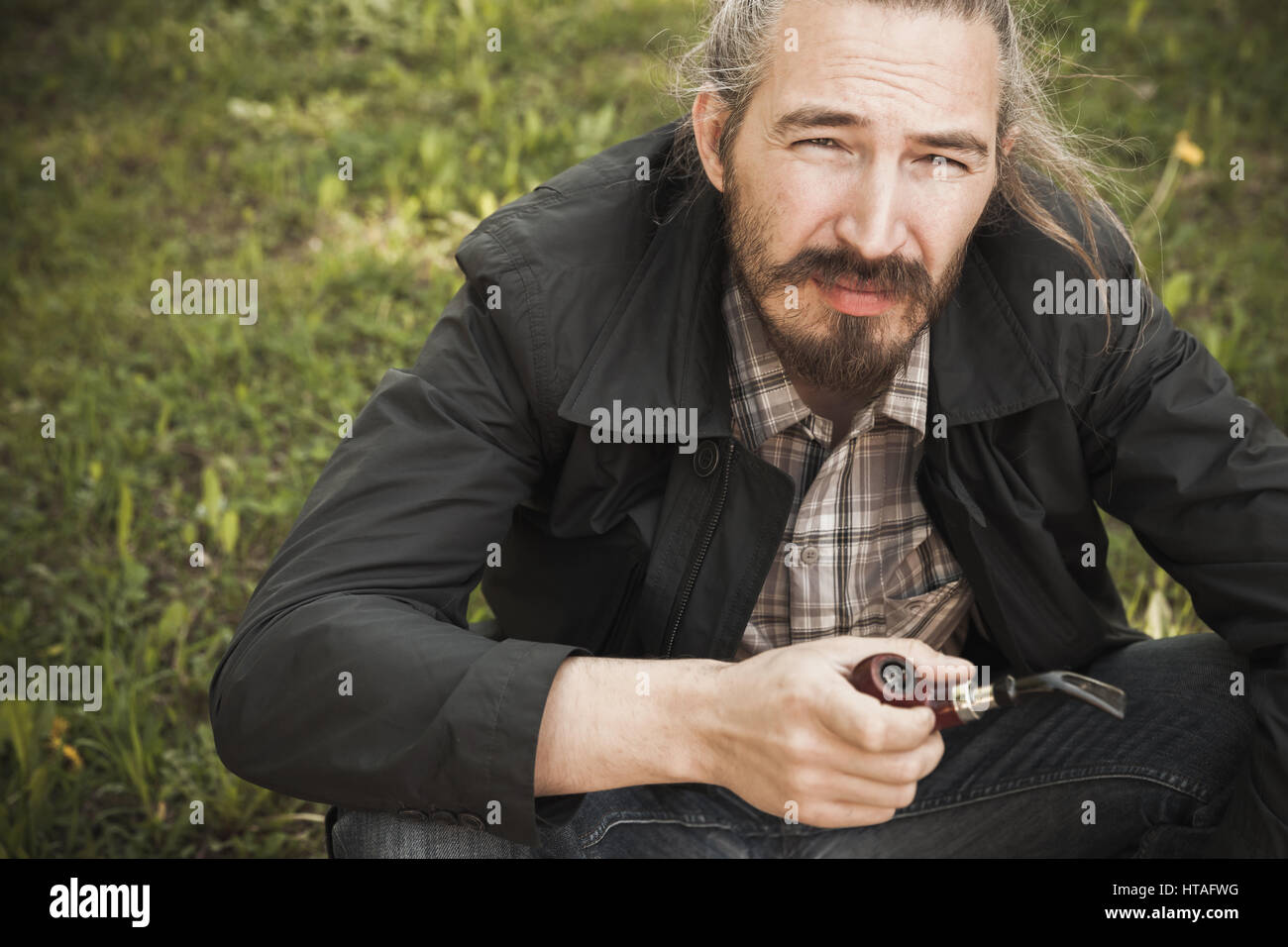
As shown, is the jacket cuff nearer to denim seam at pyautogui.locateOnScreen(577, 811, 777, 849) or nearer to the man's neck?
denim seam at pyautogui.locateOnScreen(577, 811, 777, 849)

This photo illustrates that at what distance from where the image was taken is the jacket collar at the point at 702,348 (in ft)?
7.08

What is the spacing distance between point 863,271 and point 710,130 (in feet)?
1.59

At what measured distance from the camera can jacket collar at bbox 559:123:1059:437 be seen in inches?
85.0

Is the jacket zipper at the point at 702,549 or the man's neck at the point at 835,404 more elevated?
the man's neck at the point at 835,404

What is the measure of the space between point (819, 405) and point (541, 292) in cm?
60

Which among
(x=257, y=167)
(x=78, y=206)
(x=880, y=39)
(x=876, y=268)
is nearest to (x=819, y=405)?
(x=876, y=268)

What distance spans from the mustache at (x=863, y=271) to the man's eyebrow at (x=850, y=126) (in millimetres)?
203

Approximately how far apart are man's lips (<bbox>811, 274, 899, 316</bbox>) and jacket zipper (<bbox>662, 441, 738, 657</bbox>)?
319 millimetres

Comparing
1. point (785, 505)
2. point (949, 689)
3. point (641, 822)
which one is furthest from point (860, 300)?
point (641, 822)

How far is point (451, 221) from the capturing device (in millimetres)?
4543

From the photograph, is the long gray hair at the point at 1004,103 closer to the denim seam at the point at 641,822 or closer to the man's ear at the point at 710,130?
the man's ear at the point at 710,130

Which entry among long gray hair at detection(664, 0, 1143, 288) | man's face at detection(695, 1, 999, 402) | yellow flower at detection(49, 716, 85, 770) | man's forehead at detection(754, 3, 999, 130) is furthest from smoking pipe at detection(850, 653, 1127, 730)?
yellow flower at detection(49, 716, 85, 770)

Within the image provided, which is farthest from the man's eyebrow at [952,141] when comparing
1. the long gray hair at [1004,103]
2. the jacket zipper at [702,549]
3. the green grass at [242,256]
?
the green grass at [242,256]

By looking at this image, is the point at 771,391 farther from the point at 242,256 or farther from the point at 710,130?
the point at 242,256
